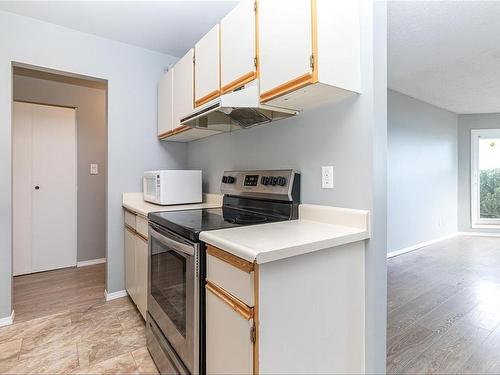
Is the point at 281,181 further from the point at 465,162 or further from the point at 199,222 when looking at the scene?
the point at 465,162

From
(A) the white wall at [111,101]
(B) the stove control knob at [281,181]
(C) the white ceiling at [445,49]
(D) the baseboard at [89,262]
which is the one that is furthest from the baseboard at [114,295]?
(C) the white ceiling at [445,49]

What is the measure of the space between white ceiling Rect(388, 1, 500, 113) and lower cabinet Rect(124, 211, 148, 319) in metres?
2.47

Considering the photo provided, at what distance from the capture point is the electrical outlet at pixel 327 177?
58.5 inches

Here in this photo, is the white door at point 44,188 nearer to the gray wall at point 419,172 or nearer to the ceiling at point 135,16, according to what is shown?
the ceiling at point 135,16

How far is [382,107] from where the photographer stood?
1.35 m

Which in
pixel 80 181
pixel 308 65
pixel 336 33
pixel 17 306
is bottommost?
pixel 17 306

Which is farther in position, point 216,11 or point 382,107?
point 216,11

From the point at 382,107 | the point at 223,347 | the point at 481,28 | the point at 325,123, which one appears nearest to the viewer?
the point at 223,347

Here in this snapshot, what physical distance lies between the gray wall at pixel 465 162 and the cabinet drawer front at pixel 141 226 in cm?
604

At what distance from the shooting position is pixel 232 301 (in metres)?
1.05

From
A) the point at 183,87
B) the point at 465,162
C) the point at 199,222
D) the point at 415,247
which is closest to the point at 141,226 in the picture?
the point at 199,222

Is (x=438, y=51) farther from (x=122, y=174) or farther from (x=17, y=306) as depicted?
(x=17, y=306)

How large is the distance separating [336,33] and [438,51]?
7.36 ft

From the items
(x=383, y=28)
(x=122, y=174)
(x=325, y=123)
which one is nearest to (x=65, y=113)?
(x=122, y=174)
